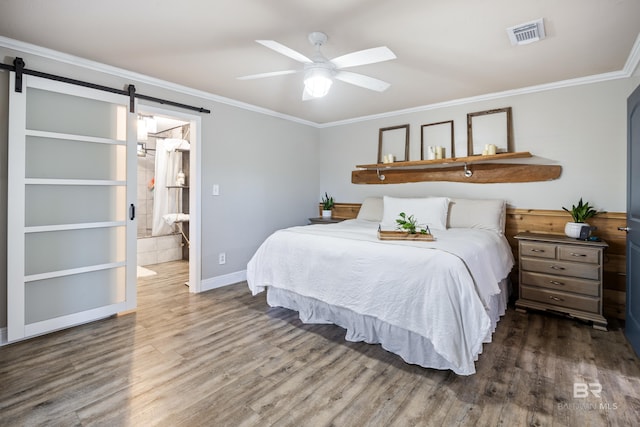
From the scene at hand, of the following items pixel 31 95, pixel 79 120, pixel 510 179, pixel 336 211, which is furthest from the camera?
pixel 336 211

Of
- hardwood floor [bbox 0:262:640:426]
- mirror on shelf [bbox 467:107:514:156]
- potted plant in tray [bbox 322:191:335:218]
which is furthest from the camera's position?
potted plant in tray [bbox 322:191:335:218]

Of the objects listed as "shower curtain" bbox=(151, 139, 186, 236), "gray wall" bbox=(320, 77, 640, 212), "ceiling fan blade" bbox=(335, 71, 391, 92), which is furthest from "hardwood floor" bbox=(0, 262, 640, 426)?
"shower curtain" bbox=(151, 139, 186, 236)

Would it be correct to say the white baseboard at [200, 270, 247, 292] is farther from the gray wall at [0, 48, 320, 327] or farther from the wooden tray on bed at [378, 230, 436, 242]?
the wooden tray on bed at [378, 230, 436, 242]

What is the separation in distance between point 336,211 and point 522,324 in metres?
2.92

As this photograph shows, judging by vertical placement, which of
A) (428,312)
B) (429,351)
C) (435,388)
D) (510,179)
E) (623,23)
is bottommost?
(435,388)

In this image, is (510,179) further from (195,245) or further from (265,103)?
(195,245)

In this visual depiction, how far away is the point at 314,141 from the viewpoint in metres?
5.10

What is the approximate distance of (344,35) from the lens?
7.13ft

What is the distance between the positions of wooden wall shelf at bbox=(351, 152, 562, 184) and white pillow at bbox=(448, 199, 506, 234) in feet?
1.16

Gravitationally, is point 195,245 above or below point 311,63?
below

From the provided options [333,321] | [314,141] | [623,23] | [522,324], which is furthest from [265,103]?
[522,324]

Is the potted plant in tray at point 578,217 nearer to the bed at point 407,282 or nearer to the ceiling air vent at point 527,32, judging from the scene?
the bed at point 407,282

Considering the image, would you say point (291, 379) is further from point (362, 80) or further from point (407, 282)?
point (362, 80)

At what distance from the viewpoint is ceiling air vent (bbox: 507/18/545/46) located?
80.8 inches
